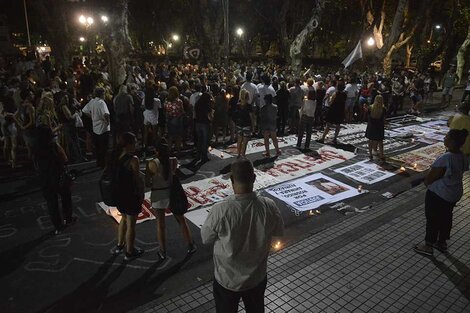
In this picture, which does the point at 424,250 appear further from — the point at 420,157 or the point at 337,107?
the point at 337,107

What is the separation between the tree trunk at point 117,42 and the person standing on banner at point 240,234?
41.8 ft

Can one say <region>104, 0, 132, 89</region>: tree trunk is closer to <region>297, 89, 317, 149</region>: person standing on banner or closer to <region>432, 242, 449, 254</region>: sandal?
<region>297, 89, 317, 149</region>: person standing on banner

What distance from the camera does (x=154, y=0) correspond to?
35688 millimetres

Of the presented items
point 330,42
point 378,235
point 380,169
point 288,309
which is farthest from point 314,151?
point 330,42

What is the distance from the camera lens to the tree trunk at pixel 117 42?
14.1m

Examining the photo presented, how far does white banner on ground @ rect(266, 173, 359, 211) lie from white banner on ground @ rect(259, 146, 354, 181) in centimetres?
Answer: 43

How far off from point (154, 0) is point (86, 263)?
3470 centimetres

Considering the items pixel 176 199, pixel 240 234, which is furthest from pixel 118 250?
pixel 240 234

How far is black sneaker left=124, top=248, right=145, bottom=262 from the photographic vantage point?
18.0 ft

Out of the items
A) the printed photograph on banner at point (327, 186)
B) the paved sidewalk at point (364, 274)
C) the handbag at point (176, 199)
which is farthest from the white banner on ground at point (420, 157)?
the handbag at point (176, 199)

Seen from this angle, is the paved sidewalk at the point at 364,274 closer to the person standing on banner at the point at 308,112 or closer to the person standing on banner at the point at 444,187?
the person standing on banner at the point at 444,187

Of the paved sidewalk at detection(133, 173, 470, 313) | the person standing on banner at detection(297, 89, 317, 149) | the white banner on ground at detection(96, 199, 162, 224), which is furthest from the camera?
the person standing on banner at detection(297, 89, 317, 149)

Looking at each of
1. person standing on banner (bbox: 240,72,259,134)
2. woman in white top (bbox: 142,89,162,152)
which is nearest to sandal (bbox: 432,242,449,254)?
person standing on banner (bbox: 240,72,259,134)

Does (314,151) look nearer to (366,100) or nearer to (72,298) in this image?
(366,100)
